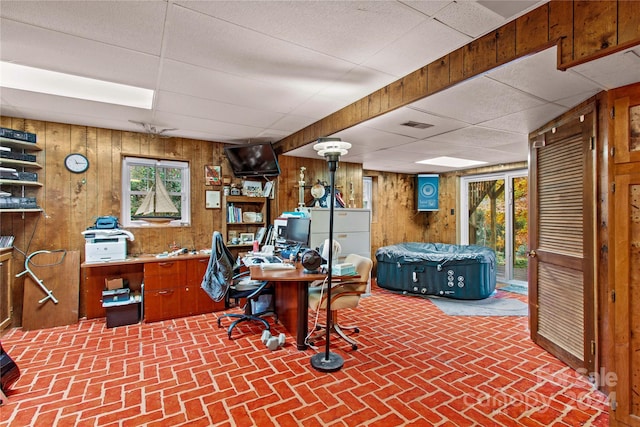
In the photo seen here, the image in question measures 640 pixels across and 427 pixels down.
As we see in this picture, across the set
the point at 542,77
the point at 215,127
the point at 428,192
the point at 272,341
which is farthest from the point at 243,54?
the point at 428,192

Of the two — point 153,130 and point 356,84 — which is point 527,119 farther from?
point 153,130

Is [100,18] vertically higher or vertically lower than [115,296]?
higher

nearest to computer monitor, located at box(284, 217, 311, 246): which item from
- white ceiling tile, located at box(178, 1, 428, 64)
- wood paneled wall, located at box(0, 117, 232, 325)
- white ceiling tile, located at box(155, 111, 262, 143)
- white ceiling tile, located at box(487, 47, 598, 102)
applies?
white ceiling tile, located at box(155, 111, 262, 143)

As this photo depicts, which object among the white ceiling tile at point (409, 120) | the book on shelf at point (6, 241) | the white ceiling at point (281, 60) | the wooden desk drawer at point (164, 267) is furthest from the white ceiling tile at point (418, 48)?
the book on shelf at point (6, 241)

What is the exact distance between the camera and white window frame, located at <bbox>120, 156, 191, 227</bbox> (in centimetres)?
410

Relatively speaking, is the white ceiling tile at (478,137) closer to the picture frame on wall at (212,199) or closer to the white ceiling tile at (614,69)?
the white ceiling tile at (614,69)

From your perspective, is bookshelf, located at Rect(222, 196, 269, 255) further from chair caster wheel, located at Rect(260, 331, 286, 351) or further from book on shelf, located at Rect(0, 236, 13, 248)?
book on shelf, located at Rect(0, 236, 13, 248)

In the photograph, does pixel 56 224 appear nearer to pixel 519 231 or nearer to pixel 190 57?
pixel 190 57

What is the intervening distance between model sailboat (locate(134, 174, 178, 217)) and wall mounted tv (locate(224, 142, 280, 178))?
40.6 inches

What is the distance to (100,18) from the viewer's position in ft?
5.79

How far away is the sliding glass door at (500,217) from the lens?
5645mm

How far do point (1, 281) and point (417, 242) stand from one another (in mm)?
6619

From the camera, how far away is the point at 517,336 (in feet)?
10.8

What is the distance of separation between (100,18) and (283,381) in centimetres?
271
